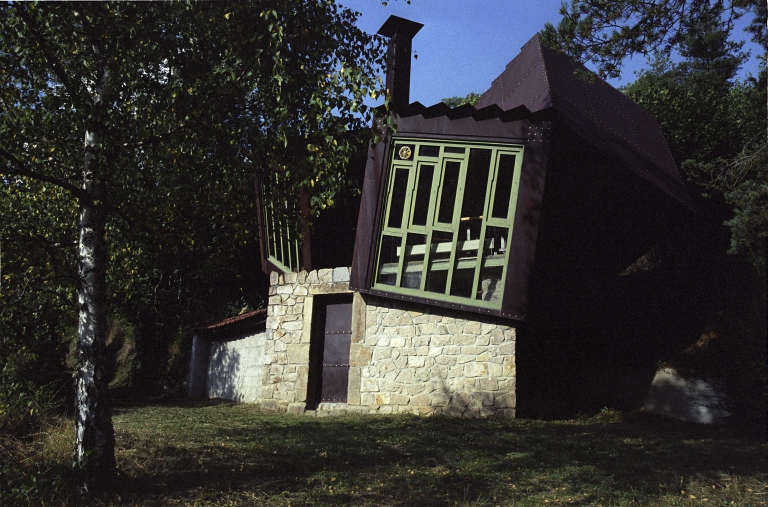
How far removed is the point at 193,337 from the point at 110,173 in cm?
1056

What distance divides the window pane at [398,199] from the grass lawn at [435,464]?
307cm

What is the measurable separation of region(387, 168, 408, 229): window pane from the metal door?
1.88 meters

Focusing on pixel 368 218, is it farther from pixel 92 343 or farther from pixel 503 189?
pixel 92 343

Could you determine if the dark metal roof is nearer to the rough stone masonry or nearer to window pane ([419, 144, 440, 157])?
the rough stone masonry

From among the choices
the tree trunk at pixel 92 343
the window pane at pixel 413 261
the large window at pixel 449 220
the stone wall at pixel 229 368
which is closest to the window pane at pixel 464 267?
the large window at pixel 449 220

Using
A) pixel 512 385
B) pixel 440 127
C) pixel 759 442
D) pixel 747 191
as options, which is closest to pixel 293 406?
pixel 512 385

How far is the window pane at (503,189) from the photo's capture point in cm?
1010

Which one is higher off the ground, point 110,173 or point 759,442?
point 110,173

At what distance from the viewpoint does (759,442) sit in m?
8.31


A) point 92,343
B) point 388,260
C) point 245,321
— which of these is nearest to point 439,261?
point 388,260

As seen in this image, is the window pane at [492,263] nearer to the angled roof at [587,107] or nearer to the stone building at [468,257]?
the stone building at [468,257]

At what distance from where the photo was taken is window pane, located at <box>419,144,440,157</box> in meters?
10.6

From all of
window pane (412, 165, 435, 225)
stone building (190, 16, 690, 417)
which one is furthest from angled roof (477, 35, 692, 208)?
window pane (412, 165, 435, 225)

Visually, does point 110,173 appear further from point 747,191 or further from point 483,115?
point 747,191
